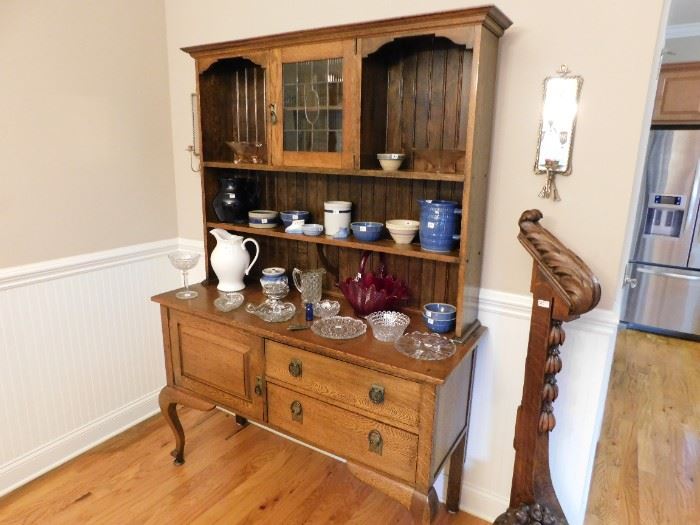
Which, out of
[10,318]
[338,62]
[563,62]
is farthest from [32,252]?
[563,62]

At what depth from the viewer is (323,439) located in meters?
1.58

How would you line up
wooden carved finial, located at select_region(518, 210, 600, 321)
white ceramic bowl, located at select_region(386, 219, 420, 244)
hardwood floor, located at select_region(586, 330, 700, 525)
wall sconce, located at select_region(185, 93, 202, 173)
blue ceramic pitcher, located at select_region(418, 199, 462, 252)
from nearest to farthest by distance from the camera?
wooden carved finial, located at select_region(518, 210, 600, 321), blue ceramic pitcher, located at select_region(418, 199, 462, 252), white ceramic bowl, located at select_region(386, 219, 420, 244), hardwood floor, located at select_region(586, 330, 700, 525), wall sconce, located at select_region(185, 93, 202, 173)

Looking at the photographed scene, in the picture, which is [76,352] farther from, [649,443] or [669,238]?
[669,238]

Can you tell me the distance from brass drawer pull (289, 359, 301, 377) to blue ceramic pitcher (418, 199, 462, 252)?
589 millimetres

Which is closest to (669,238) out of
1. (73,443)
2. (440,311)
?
(440,311)

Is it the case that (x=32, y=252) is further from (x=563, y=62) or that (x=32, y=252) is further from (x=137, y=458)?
(x=563, y=62)

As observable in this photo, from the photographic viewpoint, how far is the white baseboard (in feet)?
6.40

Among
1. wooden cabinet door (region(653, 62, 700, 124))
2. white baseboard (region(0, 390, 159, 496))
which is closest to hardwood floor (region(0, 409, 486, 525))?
white baseboard (region(0, 390, 159, 496))

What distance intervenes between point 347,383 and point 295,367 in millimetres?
202

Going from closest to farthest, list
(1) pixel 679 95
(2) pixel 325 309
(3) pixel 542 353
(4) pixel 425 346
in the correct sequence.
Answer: (3) pixel 542 353, (4) pixel 425 346, (2) pixel 325 309, (1) pixel 679 95

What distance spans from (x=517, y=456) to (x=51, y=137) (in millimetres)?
2157

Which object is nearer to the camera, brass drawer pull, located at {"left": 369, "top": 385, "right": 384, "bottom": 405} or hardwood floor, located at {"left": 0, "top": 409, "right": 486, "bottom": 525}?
brass drawer pull, located at {"left": 369, "top": 385, "right": 384, "bottom": 405}

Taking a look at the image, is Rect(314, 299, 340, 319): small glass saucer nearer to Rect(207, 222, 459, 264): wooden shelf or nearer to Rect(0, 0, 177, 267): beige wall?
Rect(207, 222, 459, 264): wooden shelf

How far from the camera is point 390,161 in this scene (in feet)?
5.23
